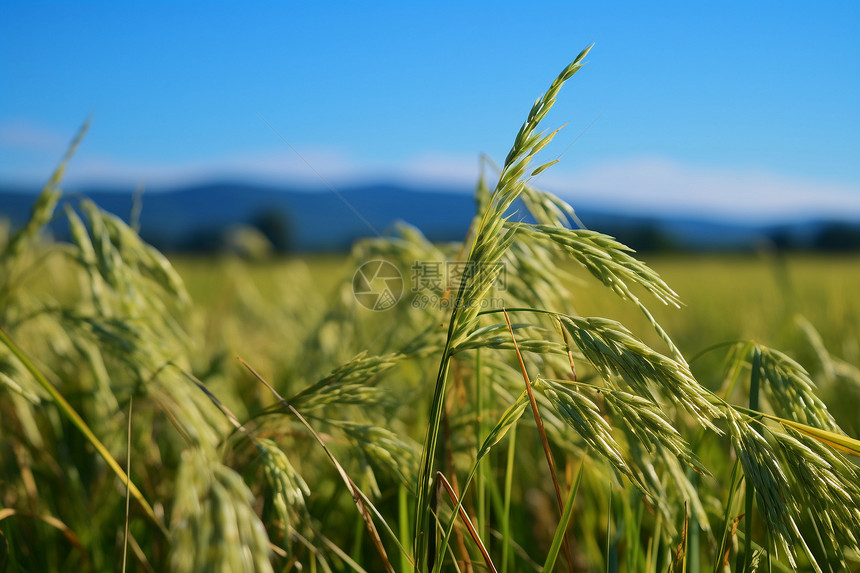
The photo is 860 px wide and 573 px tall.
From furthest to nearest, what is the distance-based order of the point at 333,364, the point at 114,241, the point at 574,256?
the point at 333,364 < the point at 114,241 < the point at 574,256

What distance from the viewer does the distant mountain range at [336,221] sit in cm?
129

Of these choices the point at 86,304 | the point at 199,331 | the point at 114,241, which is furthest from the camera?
the point at 199,331

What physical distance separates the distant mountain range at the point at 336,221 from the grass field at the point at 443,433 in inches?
7.5

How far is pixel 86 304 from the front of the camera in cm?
169

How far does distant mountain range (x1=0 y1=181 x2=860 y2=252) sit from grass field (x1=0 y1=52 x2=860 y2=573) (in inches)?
7.5

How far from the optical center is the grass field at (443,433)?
61 centimetres

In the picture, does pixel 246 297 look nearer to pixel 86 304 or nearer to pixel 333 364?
pixel 86 304

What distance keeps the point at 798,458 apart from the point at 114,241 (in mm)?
1355

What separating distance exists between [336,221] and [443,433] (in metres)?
0.79

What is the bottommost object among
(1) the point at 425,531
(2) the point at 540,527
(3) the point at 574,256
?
(2) the point at 540,527

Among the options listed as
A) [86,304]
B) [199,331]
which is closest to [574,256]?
[86,304]

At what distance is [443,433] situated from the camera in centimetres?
113

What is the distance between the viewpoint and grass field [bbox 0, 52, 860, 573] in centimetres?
61

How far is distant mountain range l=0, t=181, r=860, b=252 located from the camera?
1.29 metres
